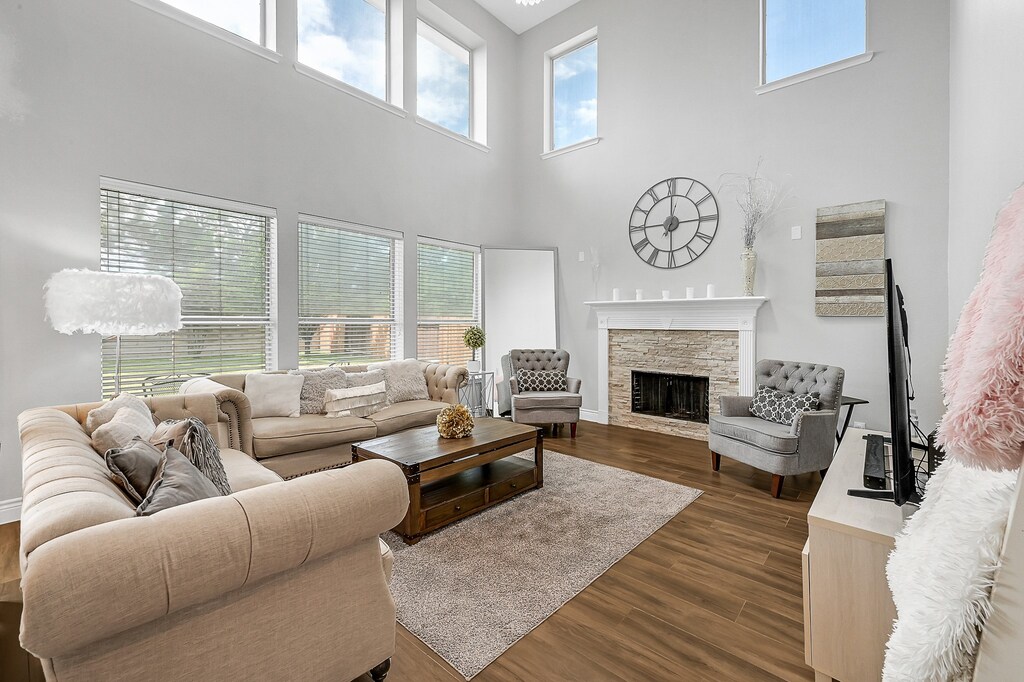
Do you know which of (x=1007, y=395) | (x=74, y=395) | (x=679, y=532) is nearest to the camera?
(x=1007, y=395)

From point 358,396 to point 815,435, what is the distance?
11.4ft

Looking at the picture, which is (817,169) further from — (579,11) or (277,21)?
(277,21)

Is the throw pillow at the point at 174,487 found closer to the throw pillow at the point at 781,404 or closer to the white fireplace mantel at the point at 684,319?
the throw pillow at the point at 781,404

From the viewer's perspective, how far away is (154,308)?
2680 millimetres

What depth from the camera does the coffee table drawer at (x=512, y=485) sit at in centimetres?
296

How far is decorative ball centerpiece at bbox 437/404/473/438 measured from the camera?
3041mm

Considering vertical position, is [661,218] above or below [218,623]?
above

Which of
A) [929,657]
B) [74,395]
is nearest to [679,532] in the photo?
[929,657]

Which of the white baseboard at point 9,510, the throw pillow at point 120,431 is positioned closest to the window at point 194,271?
the white baseboard at point 9,510

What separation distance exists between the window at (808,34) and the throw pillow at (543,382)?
365 centimetres

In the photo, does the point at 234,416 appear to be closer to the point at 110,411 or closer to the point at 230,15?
the point at 110,411

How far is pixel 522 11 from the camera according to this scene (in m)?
5.90

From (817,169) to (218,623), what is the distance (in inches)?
201

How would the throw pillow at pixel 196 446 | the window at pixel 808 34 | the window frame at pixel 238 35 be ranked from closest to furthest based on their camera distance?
the throw pillow at pixel 196 446, the window frame at pixel 238 35, the window at pixel 808 34
